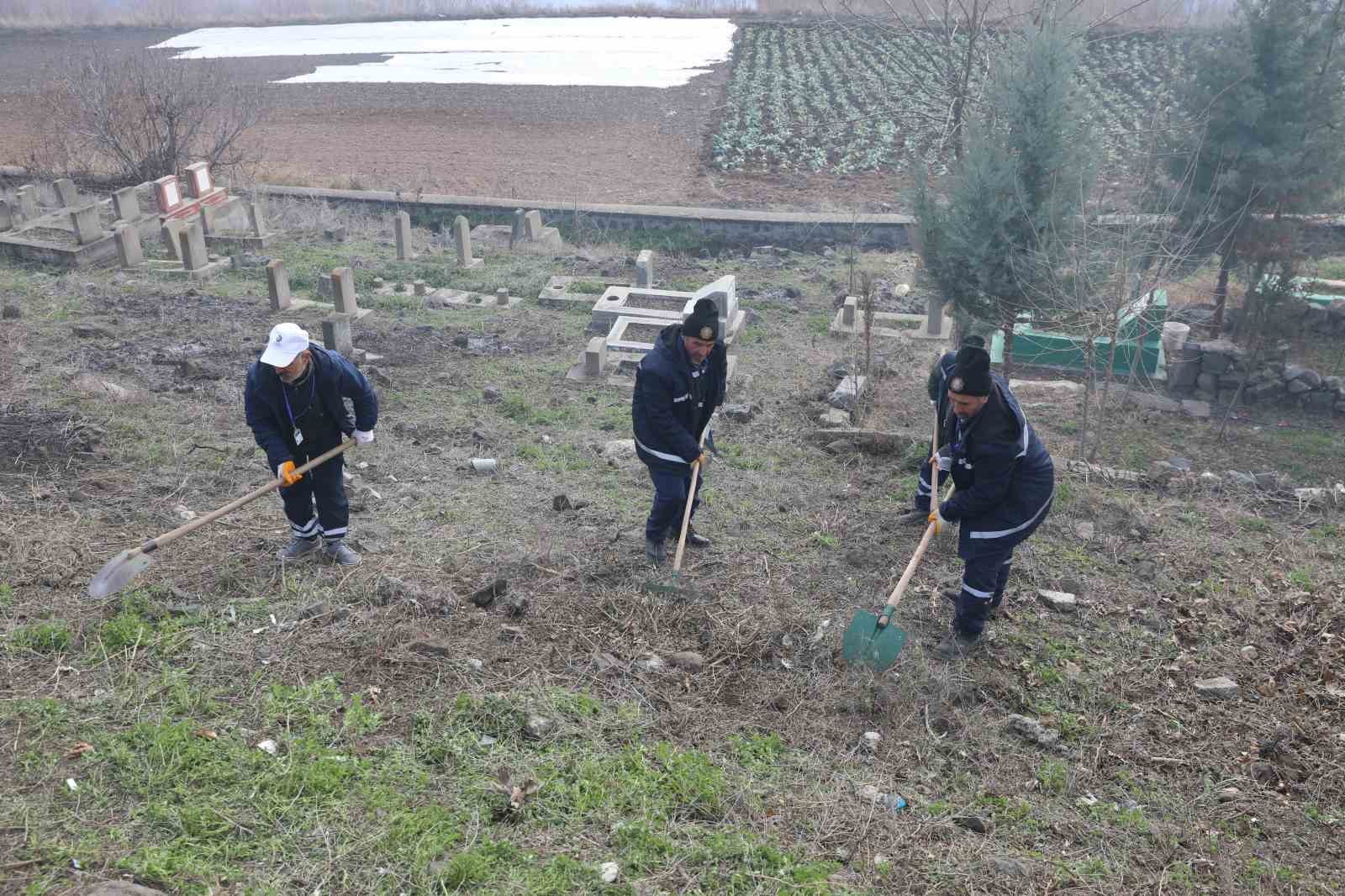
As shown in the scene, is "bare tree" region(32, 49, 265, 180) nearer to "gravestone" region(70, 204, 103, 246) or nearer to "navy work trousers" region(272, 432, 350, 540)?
"gravestone" region(70, 204, 103, 246)

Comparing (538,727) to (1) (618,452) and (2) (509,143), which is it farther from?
(2) (509,143)

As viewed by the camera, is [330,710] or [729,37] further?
[729,37]

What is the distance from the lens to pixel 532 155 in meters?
22.1

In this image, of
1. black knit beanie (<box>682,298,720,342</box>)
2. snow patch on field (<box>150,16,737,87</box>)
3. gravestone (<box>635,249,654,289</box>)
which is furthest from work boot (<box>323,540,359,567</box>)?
snow patch on field (<box>150,16,737,87</box>)

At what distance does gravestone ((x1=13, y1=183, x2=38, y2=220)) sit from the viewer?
14.8 m

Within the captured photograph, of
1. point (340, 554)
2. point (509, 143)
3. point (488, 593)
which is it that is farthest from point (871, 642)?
point (509, 143)

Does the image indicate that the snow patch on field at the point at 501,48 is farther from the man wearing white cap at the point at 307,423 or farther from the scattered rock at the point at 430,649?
the scattered rock at the point at 430,649

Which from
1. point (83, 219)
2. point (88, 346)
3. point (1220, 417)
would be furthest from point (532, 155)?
point (1220, 417)

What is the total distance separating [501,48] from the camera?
36.8 m

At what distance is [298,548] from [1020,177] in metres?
7.02

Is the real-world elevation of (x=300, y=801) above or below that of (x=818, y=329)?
above

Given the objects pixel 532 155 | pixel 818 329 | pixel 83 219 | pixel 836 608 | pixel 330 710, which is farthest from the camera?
pixel 532 155

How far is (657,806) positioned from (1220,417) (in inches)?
367

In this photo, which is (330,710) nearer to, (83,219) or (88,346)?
(88,346)
